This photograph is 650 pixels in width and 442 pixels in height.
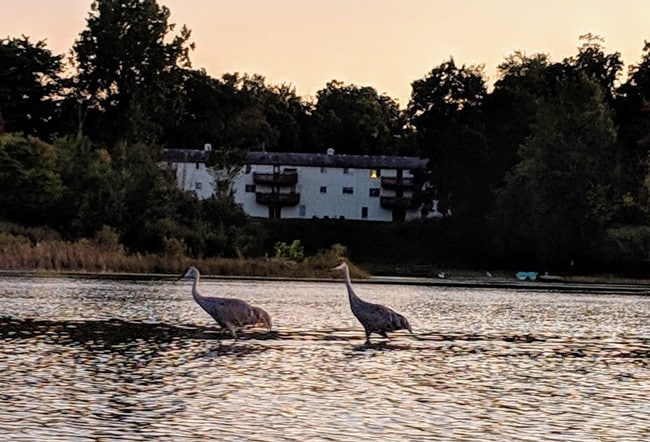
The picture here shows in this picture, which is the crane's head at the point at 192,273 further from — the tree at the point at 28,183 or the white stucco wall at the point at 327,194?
the white stucco wall at the point at 327,194

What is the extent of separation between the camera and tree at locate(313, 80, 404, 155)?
17662 centimetres

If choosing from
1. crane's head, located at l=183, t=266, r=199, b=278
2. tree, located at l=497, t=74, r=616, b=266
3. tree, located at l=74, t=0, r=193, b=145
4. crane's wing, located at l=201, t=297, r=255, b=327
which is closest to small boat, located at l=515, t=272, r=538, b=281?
tree, located at l=497, t=74, r=616, b=266

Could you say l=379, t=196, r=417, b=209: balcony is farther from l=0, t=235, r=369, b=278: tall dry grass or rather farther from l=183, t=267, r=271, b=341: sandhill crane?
l=183, t=267, r=271, b=341: sandhill crane

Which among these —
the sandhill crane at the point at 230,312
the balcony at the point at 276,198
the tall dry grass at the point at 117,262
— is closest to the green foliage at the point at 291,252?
the tall dry grass at the point at 117,262

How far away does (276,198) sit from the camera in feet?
513

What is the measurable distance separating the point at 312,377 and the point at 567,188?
262 ft

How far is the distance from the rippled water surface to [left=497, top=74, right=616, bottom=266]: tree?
187ft

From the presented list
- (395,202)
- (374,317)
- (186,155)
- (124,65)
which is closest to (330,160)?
(395,202)

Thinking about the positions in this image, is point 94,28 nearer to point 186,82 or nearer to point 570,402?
point 186,82

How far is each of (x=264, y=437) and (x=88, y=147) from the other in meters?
90.7

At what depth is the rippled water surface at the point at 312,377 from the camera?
18.0 metres

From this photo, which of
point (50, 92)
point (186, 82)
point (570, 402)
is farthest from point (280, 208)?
point (570, 402)

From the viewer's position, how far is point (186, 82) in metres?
161

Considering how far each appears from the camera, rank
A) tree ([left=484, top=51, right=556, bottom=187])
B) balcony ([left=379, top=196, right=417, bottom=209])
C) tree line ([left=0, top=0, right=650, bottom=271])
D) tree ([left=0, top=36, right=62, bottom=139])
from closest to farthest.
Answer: tree line ([left=0, top=0, right=650, bottom=271])
tree ([left=484, top=51, right=556, bottom=187])
tree ([left=0, top=36, right=62, bottom=139])
balcony ([left=379, top=196, right=417, bottom=209])
